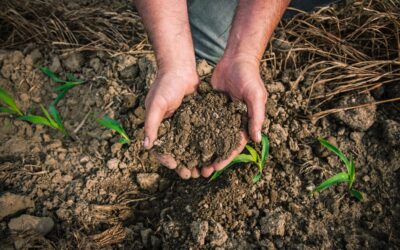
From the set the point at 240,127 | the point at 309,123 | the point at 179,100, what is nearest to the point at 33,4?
the point at 179,100

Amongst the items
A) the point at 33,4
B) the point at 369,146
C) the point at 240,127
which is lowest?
the point at 369,146

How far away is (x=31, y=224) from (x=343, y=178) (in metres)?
1.43

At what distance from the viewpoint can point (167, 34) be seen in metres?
1.69

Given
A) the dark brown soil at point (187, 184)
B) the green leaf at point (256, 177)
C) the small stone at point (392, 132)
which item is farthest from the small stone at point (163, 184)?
the small stone at point (392, 132)

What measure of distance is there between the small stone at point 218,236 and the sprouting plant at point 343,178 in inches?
19.3

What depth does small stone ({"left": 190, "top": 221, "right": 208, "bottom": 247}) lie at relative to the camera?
1.45 m

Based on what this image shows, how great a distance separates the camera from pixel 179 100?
1.58m

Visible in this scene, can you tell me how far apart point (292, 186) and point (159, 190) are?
0.68 m

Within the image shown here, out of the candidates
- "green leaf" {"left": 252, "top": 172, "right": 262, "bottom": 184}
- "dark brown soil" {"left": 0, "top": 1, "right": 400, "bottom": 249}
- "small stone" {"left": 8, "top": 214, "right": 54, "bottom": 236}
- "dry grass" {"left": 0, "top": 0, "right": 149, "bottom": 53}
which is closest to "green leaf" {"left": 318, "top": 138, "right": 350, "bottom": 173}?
"dark brown soil" {"left": 0, "top": 1, "right": 400, "bottom": 249}

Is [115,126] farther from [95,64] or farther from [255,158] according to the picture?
[255,158]

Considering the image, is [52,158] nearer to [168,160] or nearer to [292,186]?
[168,160]

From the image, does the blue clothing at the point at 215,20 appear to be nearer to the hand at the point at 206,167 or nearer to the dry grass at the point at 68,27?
the dry grass at the point at 68,27

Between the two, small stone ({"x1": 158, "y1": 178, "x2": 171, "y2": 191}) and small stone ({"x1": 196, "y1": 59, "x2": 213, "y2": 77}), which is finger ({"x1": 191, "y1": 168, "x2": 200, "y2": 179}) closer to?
small stone ({"x1": 158, "y1": 178, "x2": 171, "y2": 191})

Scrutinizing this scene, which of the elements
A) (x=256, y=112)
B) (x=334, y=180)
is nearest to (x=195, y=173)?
(x=256, y=112)
